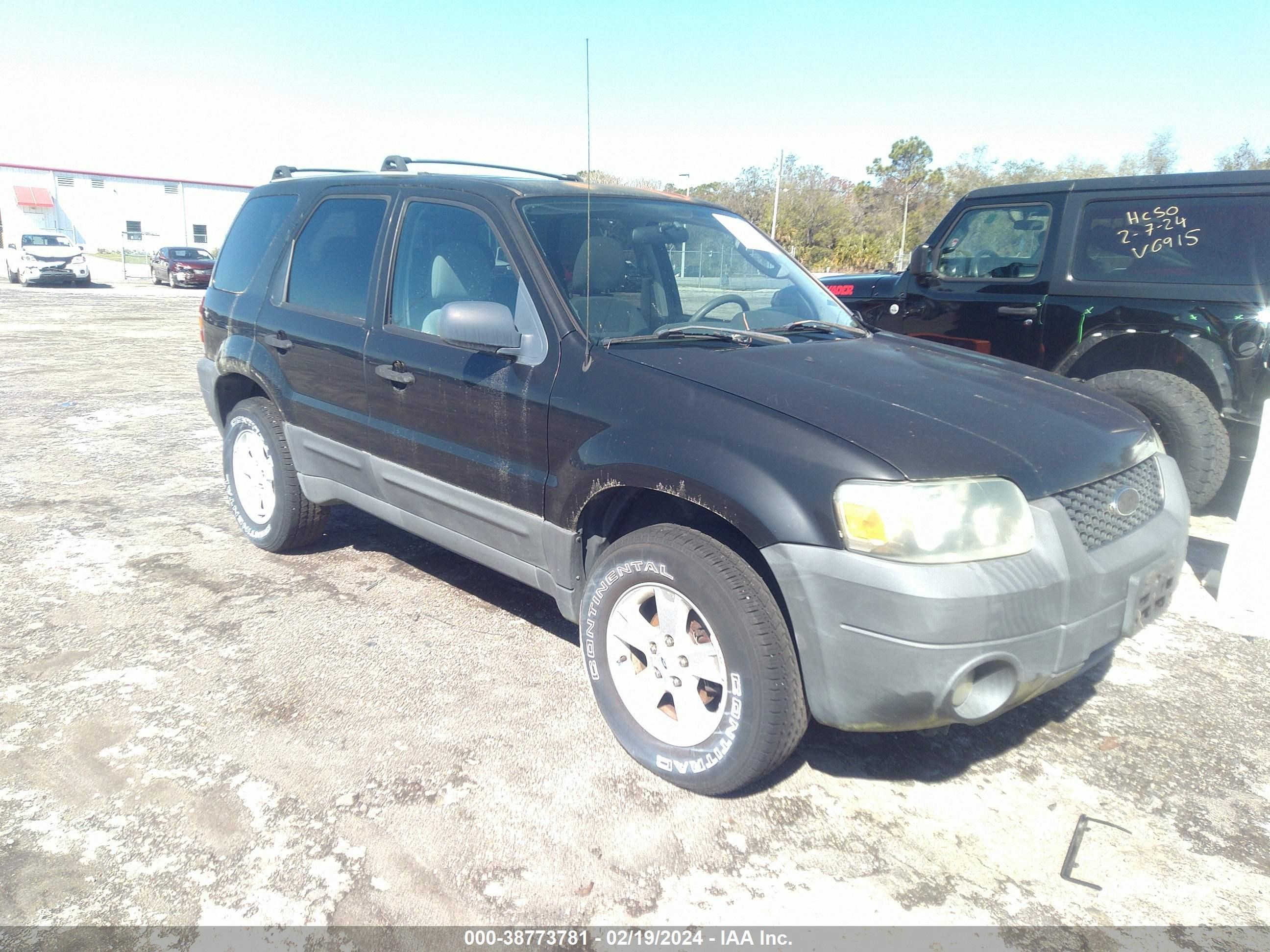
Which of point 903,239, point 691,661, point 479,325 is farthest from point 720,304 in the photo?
point 903,239

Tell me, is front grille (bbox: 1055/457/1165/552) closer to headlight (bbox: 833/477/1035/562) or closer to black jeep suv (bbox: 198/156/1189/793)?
black jeep suv (bbox: 198/156/1189/793)

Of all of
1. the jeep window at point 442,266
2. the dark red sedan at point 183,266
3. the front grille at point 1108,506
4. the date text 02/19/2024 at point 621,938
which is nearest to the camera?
the date text 02/19/2024 at point 621,938

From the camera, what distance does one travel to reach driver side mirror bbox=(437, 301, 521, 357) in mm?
3055

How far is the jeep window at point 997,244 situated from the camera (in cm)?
594

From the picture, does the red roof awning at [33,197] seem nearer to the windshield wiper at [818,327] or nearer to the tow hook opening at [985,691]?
the windshield wiper at [818,327]

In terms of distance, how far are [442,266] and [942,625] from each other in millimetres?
2364

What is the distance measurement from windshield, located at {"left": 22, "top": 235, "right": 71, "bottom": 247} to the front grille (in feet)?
116

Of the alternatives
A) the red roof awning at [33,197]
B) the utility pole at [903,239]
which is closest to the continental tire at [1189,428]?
the utility pole at [903,239]

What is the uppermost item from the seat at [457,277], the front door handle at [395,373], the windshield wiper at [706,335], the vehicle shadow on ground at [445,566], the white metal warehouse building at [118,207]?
the white metal warehouse building at [118,207]

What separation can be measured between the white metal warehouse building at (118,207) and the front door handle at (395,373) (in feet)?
192

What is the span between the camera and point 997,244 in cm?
619

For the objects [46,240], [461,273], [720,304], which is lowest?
[720,304]

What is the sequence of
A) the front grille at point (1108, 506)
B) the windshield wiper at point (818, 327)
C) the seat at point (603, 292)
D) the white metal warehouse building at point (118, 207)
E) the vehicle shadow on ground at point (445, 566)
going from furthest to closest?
the white metal warehouse building at point (118, 207), the vehicle shadow on ground at point (445, 566), the windshield wiper at point (818, 327), the seat at point (603, 292), the front grille at point (1108, 506)

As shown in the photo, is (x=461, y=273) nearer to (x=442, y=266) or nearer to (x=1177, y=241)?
(x=442, y=266)
